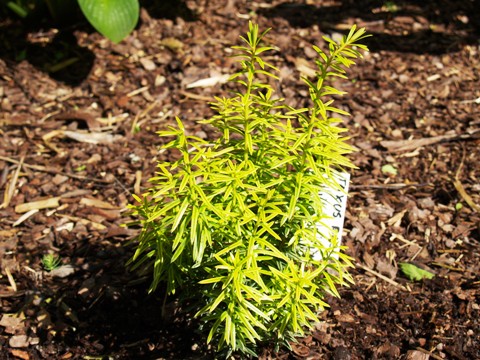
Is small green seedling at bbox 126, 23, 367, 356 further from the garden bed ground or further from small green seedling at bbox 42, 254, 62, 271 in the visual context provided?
small green seedling at bbox 42, 254, 62, 271

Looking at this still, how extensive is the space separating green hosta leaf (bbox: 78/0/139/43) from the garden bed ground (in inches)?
16.9

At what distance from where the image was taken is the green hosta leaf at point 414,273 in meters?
2.99

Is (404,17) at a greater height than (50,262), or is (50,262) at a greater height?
(404,17)

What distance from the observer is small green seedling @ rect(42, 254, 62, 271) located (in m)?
2.96

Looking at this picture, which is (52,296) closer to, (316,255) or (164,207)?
(164,207)

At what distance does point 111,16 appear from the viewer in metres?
3.97

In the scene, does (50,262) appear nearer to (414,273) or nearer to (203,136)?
(203,136)

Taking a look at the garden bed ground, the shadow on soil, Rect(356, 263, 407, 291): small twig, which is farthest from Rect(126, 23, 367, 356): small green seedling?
the shadow on soil

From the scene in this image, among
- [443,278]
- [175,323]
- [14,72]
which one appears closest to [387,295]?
[443,278]

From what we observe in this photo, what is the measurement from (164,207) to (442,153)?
228 centimetres

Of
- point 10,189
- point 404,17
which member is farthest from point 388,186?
point 10,189

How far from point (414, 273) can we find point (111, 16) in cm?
261

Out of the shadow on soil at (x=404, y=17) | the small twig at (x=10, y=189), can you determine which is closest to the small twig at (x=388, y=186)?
the shadow on soil at (x=404, y=17)

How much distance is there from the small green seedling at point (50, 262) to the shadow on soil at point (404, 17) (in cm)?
283
